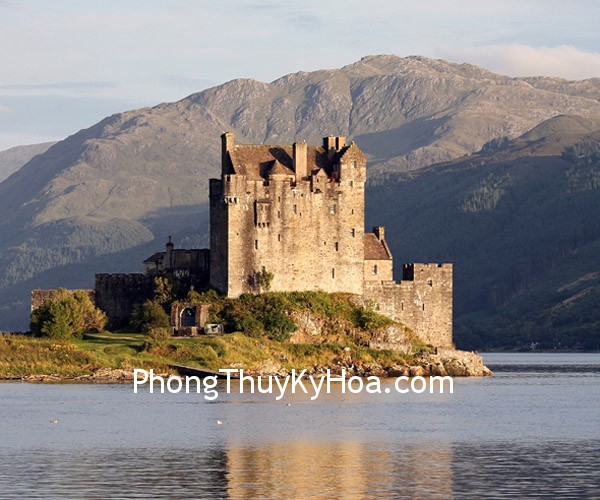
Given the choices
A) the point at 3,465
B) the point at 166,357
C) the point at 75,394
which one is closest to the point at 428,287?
the point at 166,357

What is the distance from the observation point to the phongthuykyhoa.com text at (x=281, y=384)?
108250 mm

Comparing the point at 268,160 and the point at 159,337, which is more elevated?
the point at 268,160

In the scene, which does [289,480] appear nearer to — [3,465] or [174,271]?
[3,465]

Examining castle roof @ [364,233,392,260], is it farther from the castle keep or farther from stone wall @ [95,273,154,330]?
stone wall @ [95,273,154,330]

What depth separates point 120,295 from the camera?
→ 131 metres

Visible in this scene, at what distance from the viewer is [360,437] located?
76312 mm

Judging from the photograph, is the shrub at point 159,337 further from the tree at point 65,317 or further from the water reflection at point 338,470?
the water reflection at point 338,470

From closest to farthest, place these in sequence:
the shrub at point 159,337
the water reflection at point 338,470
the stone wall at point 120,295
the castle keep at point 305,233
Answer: the water reflection at point 338,470 < the shrub at point 159,337 < the castle keep at point 305,233 < the stone wall at point 120,295

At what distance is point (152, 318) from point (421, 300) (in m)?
22.1

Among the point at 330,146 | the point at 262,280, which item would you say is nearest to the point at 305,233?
the point at 262,280

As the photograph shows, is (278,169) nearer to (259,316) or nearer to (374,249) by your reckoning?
(374,249)

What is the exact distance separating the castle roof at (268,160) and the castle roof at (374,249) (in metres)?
7.24

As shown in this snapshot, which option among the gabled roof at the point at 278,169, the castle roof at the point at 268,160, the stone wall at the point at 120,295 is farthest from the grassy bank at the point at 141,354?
the castle roof at the point at 268,160

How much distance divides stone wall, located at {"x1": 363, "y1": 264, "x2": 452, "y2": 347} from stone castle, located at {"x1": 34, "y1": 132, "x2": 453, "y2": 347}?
81 mm
